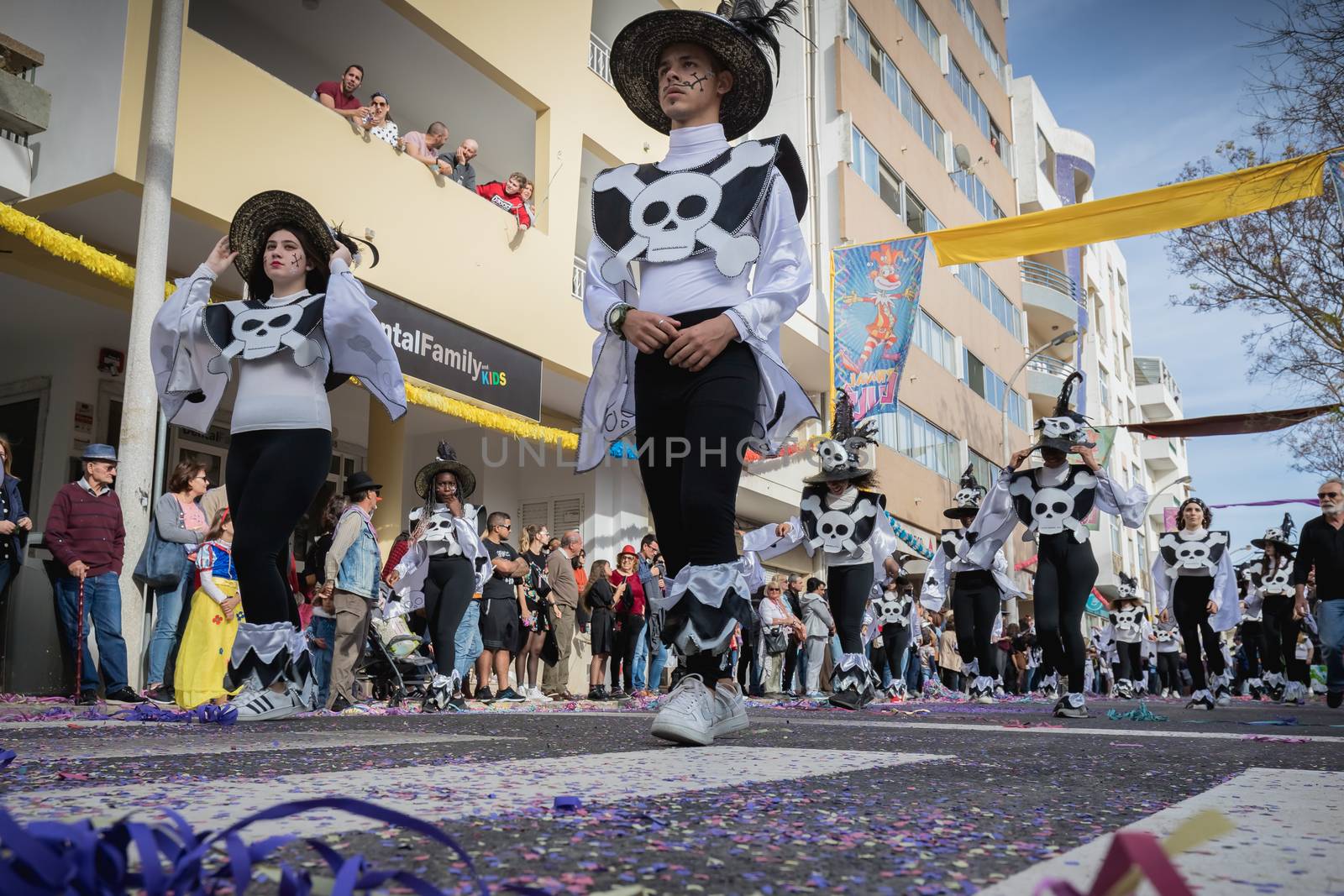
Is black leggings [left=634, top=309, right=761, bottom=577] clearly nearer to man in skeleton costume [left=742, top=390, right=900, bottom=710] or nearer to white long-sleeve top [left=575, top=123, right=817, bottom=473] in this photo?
white long-sleeve top [left=575, top=123, right=817, bottom=473]

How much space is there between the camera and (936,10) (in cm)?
3494

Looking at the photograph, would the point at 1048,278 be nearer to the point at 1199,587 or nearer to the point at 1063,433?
the point at 1199,587

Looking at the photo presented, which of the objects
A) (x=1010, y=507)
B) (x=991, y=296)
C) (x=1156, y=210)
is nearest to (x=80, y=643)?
(x=1010, y=507)

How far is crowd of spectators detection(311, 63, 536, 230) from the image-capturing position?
473 inches

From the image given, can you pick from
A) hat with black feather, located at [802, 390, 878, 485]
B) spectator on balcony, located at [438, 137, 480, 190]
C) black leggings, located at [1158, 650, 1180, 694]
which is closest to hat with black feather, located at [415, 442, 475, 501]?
hat with black feather, located at [802, 390, 878, 485]

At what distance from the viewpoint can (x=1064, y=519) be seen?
24.9 feet

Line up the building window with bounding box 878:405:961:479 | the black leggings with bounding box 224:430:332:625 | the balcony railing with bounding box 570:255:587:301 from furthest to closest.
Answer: the building window with bounding box 878:405:961:479
the balcony railing with bounding box 570:255:587:301
the black leggings with bounding box 224:430:332:625

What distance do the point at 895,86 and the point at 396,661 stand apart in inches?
1026

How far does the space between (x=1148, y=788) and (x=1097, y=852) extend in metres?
0.95

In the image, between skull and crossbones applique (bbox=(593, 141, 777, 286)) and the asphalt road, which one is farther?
skull and crossbones applique (bbox=(593, 141, 777, 286))

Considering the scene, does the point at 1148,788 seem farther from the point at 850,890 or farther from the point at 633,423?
the point at 633,423

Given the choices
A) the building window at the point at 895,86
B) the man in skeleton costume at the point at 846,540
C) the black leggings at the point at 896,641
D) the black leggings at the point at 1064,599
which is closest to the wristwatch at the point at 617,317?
the black leggings at the point at 1064,599

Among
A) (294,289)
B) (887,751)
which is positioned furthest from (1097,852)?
(294,289)

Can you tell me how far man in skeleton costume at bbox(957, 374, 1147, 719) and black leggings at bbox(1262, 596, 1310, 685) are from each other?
866 centimetres
